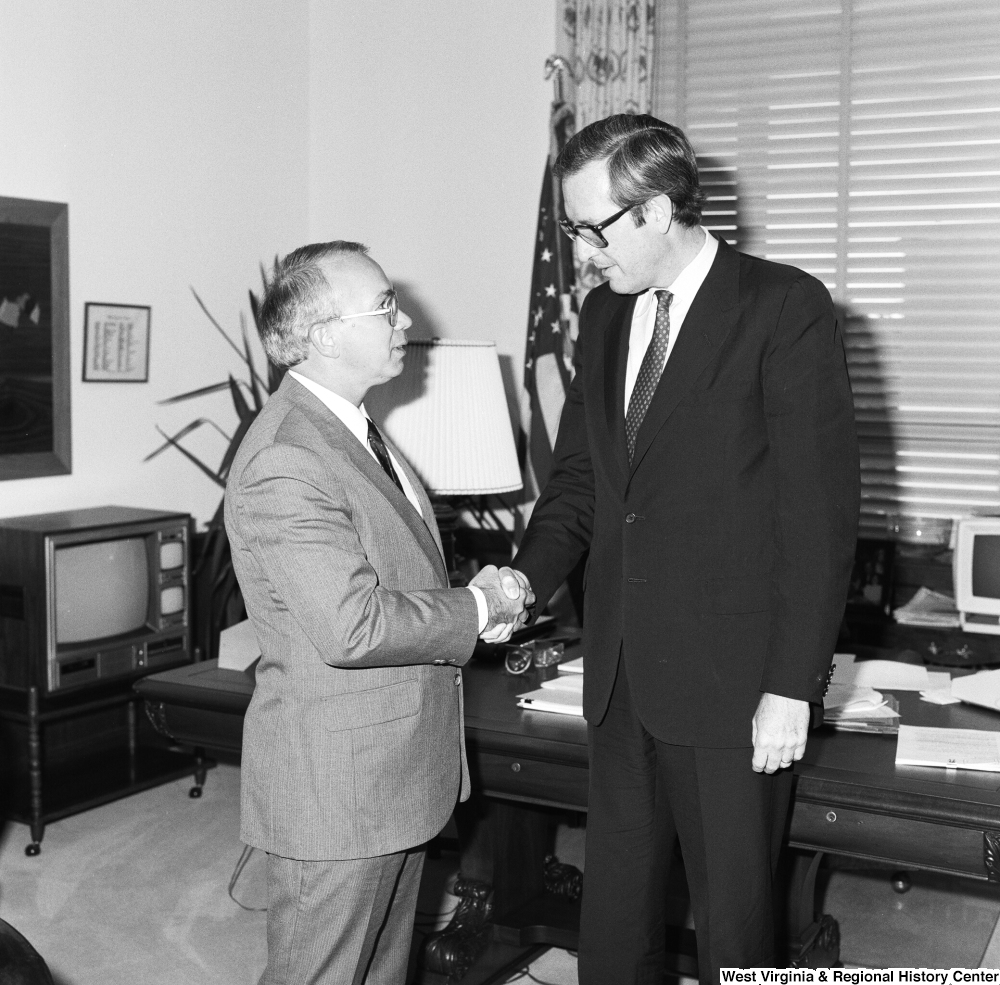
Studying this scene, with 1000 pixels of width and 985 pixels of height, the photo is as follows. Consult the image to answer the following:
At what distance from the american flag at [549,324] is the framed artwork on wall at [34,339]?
1.71m

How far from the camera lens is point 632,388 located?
1924mm

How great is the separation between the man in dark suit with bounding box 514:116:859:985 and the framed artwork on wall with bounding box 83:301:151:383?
113 inches

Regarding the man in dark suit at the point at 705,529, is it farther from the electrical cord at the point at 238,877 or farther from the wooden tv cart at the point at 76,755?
the wooden tv cart at the point at 76,755

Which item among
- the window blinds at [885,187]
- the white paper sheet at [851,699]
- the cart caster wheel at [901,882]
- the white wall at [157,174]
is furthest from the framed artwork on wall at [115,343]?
the cart caster wheel at [901,882]

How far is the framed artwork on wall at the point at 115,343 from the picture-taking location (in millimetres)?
4320

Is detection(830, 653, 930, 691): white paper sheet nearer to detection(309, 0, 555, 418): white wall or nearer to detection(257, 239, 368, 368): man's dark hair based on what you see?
detection(257, 239, 368, 368): man's dark hair

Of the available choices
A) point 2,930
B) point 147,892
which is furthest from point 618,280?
point 147,892

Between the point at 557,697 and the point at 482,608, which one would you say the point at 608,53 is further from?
the point at 482,608

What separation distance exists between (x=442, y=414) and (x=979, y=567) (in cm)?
186

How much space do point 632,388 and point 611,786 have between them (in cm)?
64

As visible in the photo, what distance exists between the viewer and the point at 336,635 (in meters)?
1.71

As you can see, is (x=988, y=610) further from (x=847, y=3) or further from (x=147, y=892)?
(x=147, y=892)

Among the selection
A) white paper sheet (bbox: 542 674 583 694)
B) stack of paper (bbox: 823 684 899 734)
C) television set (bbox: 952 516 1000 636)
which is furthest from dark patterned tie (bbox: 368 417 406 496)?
television set (bbox: 952 516 1000 636)

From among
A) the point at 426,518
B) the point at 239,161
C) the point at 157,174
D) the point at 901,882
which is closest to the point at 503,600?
the point at 426,518
